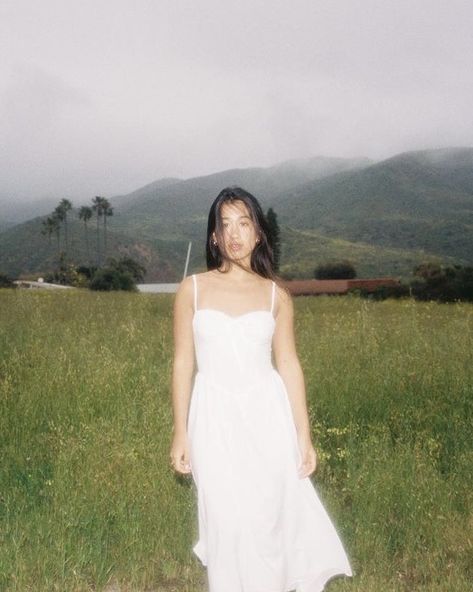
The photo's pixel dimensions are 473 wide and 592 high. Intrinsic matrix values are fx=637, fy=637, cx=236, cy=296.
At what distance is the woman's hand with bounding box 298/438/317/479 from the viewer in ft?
8.78

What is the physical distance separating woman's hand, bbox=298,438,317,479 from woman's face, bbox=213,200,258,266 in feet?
2.73

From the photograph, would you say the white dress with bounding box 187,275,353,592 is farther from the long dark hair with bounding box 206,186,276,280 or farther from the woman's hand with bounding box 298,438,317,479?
the long dark hair with bounding box 206,186,276,280

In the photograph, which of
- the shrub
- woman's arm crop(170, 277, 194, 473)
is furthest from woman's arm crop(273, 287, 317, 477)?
the shrub

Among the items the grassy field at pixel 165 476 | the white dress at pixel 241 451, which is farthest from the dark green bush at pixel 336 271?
the white dress at pixel 241 451

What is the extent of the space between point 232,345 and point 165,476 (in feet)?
5.35

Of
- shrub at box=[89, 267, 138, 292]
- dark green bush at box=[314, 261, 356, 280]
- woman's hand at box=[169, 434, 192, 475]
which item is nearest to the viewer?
woman's hand at box=[169, 434, 192, 475]

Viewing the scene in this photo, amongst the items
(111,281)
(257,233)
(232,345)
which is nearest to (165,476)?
(232,345)

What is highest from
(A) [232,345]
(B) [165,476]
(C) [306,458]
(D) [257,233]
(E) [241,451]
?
(D) [257,233]

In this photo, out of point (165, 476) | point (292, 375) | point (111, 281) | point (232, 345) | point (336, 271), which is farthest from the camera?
point (336, 271)

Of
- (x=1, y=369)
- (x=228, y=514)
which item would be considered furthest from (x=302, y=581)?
(x=1, y=369)

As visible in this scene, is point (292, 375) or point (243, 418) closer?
point (243, 418)

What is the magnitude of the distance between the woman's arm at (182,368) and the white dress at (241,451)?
3 cm

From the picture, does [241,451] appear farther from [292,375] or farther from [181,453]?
[292,375]

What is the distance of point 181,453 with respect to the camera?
2.59m
